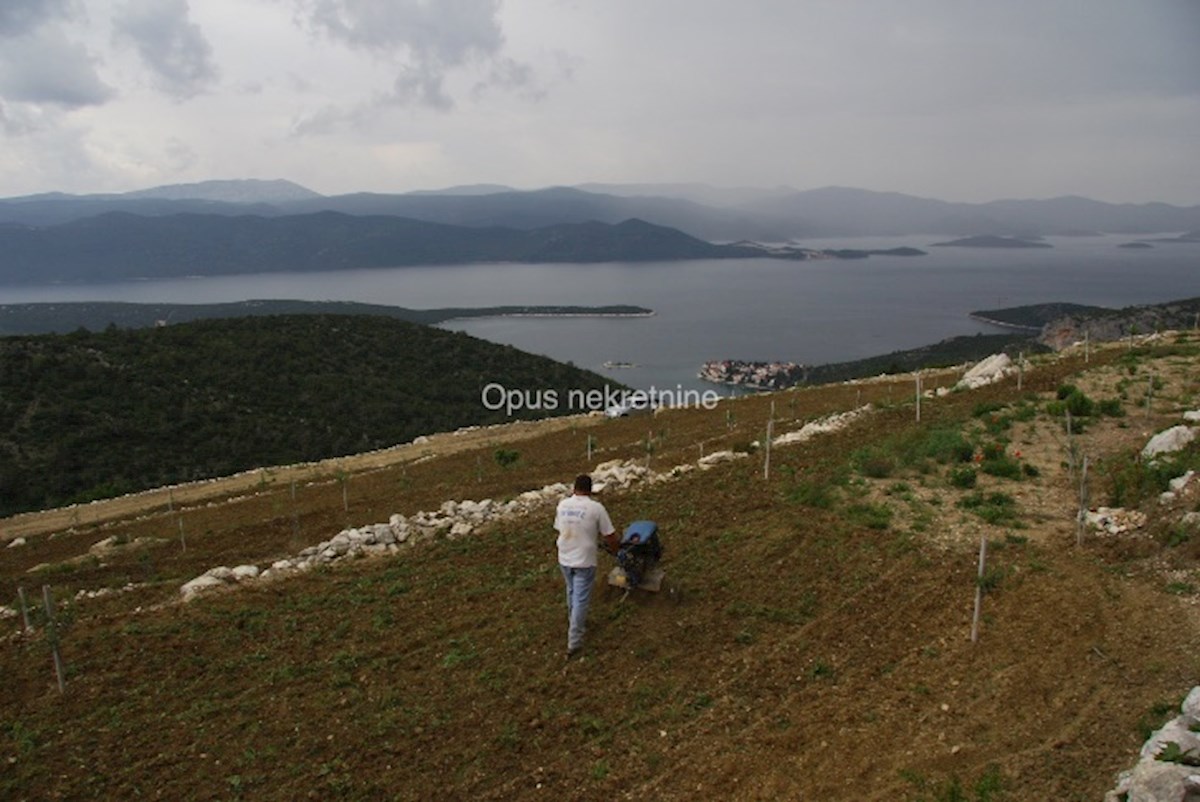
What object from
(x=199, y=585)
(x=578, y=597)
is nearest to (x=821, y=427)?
(x=578, y=597)

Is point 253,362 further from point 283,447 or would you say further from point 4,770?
point 4,770

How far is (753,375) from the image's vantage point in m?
95.1

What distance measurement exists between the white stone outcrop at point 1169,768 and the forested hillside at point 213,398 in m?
31.7

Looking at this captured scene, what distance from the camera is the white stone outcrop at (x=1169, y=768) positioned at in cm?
394

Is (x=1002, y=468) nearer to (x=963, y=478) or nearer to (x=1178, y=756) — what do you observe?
(x=963, y=478)

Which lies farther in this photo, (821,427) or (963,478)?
(821,427)

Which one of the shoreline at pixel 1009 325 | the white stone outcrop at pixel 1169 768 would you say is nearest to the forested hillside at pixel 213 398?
the white stone outcrop at pixel 1169 768

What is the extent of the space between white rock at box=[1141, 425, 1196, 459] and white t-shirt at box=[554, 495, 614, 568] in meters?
8.78

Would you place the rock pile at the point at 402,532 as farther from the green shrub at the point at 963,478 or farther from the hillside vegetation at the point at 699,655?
the green shrub at the point at 963,478

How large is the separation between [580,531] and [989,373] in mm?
17128

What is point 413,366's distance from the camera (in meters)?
52.5

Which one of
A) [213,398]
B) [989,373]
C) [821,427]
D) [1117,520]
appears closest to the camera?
[1117,520]

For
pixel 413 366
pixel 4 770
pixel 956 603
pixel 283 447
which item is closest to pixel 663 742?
pixel 956 603

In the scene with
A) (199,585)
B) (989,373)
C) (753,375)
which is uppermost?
(989,373)
